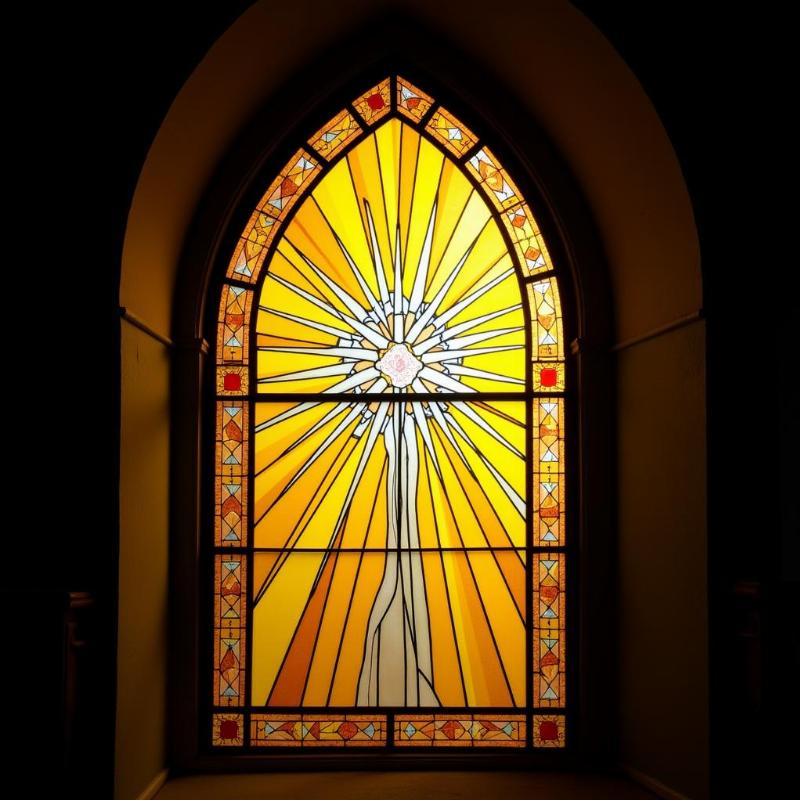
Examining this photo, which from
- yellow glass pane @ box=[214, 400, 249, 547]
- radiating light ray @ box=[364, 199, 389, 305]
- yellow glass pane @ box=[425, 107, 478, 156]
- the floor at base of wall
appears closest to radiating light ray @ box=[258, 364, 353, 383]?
yellow glass pane @ box=[214, 400, 249, 547]

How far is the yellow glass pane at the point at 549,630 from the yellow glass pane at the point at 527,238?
1.40m

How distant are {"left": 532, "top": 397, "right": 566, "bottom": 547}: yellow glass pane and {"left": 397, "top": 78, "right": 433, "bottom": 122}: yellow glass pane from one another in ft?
4.98

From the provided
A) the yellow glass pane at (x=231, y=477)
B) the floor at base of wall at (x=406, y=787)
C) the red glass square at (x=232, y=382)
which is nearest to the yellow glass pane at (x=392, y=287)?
the red glass square at (x=232, y=382)

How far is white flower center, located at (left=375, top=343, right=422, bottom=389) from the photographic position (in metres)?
5.27

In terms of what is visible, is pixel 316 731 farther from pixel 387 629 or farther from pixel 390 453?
pixel 390 453

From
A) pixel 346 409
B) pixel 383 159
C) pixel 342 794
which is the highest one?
pixel 383 159

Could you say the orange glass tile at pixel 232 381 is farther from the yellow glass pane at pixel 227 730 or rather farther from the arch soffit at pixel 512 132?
the yellow glass pane at pixel 227 730

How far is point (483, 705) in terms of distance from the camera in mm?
5039

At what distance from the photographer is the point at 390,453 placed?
17.1 feet
